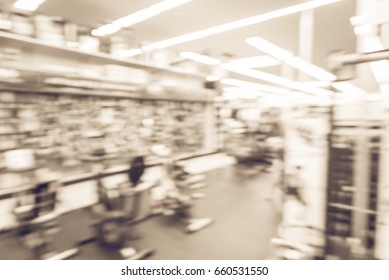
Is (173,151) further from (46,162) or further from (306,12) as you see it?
(306,12)

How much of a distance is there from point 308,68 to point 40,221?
14.0ft

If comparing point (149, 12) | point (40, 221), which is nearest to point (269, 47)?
point (149, 12)

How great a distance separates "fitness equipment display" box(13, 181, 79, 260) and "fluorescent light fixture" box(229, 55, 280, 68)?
5.62 metres

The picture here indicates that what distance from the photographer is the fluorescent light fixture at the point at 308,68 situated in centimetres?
369

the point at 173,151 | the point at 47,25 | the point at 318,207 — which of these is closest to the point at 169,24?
the point at 47,25

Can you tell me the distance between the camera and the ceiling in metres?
3.79

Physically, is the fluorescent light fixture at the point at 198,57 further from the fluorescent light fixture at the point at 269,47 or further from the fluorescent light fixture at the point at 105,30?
the fluorescent light fixture at the point at 105,30

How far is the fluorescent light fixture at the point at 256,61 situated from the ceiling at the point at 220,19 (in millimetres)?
976

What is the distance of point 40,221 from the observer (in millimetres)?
2201

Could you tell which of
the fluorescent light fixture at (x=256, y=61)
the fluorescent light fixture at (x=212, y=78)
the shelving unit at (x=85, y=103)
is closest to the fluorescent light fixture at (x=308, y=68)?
the fluorescent light fixture at (x=256, y=61)

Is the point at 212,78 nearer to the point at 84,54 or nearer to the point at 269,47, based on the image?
the point at 269,47

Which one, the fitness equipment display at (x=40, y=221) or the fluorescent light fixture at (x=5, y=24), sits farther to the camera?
the fluorescent light fixture at (x=5, y=24)

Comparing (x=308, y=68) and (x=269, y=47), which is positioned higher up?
(x=269, y=47)

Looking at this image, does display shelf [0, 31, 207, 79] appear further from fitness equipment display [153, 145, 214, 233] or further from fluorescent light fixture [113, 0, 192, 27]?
fitness equipment display [153, 145, 214, 233]
